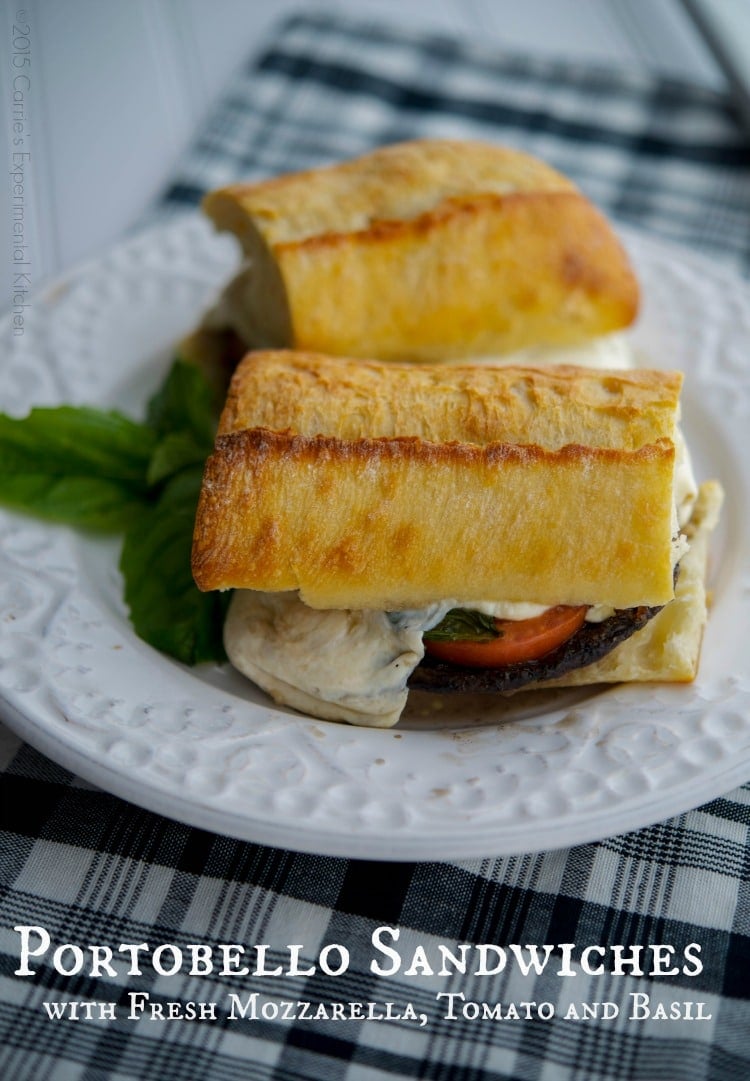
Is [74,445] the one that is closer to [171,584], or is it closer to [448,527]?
[171,584]

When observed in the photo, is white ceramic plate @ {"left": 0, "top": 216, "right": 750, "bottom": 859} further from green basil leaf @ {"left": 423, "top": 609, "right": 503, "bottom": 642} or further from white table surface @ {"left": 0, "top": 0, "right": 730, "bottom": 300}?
white table surface @ {"left": 0, "top": 0, "right": 730, "bottom": 300}

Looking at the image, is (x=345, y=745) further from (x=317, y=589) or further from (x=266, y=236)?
(x=266, y=236)

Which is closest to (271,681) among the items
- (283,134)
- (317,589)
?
(317,589)

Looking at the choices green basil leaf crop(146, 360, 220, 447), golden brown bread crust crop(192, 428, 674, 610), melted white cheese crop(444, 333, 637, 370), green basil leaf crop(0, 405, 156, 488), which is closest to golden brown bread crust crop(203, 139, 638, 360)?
melted white cheese crop(444, 333, 637, 370)

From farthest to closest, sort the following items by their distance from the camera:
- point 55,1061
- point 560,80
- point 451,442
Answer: point 560,80, point 451,442, point 55,1061

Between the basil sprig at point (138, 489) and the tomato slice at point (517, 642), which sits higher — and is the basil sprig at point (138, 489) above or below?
above

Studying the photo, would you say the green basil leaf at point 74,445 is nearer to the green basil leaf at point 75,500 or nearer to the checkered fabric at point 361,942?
the green basil leaf at point 75,500

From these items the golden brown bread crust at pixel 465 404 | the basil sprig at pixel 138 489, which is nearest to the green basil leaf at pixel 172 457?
the basil sprig at pixel 138 489
